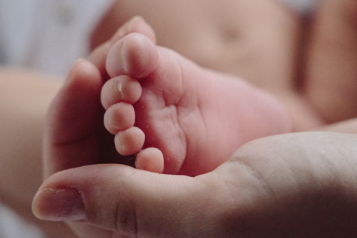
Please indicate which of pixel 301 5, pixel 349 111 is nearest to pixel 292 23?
pixel 301 5

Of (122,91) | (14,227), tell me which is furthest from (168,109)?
(14,227)

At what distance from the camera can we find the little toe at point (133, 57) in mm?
325

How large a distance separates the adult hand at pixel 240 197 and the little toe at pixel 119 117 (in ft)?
0.15

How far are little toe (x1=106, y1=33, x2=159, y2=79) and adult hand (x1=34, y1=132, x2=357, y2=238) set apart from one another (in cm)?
10

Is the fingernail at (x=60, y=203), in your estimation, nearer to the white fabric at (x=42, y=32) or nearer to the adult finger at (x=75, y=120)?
the adult finger at (x=75, y=120)

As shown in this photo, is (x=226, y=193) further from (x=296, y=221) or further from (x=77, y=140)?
(x=77, y=140)

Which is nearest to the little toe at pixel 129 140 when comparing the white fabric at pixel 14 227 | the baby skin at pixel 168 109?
the baby skin at pixel 168 109

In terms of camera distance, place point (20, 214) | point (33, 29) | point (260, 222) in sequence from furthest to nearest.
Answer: point (33, 29), point (20, 214), point (260, 222)

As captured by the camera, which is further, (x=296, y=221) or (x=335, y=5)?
(x=335, y=5)

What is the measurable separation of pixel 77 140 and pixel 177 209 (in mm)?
149

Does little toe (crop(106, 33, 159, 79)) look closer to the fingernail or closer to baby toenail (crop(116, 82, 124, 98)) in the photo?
baby toenail (crop(116, 82, 124, 98))

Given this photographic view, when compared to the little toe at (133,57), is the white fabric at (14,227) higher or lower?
lower

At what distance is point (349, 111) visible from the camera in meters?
0.67

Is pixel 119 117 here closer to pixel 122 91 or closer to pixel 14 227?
pixel 122 91
